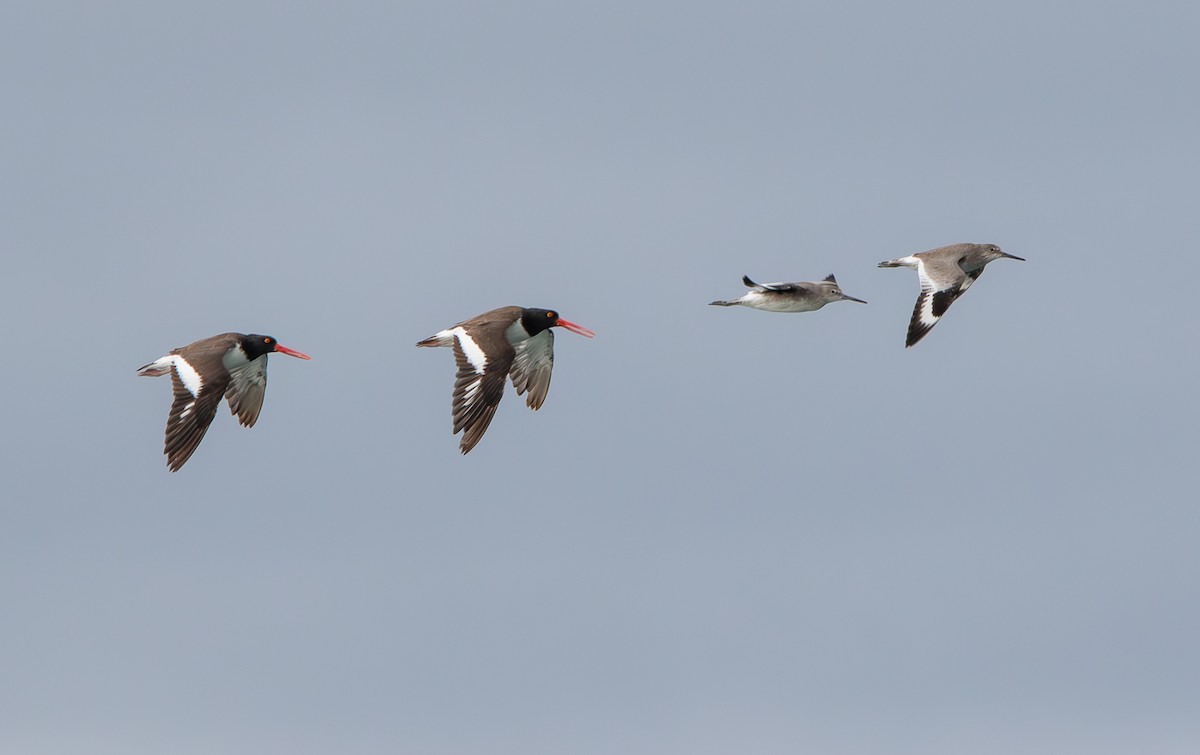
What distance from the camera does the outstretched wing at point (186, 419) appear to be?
39719mm

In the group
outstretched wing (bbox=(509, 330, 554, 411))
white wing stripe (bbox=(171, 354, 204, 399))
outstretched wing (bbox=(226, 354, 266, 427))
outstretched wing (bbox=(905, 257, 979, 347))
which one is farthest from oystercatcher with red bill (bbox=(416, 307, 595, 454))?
outstretched wing (bbox=(905, 257, 979, 347))

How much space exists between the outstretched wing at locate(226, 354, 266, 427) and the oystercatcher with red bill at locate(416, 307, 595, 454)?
3.60 meters

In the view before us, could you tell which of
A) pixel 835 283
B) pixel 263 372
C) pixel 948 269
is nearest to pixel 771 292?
pixel 835 283

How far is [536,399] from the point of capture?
43.6m

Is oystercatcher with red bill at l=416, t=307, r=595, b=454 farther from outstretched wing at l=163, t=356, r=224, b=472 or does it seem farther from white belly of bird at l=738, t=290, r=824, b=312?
outstretched wing at l=163, t=356, r=224, b=472

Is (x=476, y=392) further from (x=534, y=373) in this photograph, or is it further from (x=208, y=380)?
(x=208, y=380)

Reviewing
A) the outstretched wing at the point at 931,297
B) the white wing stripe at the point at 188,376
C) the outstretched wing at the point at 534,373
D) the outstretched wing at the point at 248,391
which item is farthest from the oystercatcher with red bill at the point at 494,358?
the outstretched wing at the point at 931,297

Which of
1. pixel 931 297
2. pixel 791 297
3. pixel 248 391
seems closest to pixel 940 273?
pixel 931 297

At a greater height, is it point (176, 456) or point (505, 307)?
point (505, 307)

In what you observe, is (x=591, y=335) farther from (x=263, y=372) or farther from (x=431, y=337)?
(x=263, y=372)

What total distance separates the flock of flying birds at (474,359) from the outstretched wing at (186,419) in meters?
0.02

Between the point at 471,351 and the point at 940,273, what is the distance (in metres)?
11.6

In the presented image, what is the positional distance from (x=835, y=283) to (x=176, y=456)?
49.0 feet

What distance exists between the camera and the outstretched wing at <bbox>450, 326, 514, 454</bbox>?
4016 cm
